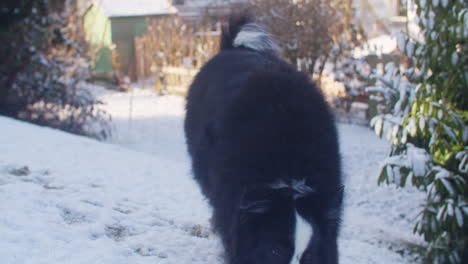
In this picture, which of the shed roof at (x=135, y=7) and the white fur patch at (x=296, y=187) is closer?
the white fur patch at (x=296, y=187)

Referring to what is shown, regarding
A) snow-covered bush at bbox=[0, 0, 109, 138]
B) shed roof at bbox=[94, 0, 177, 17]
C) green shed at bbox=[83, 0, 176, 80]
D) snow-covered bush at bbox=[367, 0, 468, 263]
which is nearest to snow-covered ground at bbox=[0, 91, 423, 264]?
snow-covered bush at bbox=[367, 0, 468, 263]

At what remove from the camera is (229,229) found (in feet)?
7.72

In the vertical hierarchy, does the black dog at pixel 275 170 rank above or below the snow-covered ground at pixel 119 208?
above

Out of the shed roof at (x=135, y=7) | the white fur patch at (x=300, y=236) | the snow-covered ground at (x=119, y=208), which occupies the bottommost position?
the snow-covered ground at (x=119, y=208)

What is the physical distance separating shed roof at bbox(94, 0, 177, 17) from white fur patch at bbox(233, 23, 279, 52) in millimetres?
17150

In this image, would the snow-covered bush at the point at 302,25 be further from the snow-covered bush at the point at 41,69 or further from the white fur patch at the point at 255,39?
the white fur patch at the point at 255,39

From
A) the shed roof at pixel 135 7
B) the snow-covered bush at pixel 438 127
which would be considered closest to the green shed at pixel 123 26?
the shed roof at pixel 135 7

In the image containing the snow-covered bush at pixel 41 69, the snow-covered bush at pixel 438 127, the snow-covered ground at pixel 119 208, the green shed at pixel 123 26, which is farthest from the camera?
the green shed at pixel 123 26

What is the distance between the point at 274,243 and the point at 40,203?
6.40 feet

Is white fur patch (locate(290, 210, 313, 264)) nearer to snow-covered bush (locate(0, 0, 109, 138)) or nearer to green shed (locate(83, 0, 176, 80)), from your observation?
snow-covered bush (locate(0, 0, 109, 138))

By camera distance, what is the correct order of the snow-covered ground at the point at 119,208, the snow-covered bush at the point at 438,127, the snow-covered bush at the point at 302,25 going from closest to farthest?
the snow-covered ground at the point at 119,208 < the snow-covered bush at the point at 438,127 < the snow-covered bush at the point at 302,25

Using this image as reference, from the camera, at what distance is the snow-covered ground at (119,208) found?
2.69 m

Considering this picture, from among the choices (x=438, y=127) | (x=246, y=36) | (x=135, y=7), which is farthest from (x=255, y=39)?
(x=135, y=7)

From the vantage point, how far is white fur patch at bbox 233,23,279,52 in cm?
377
